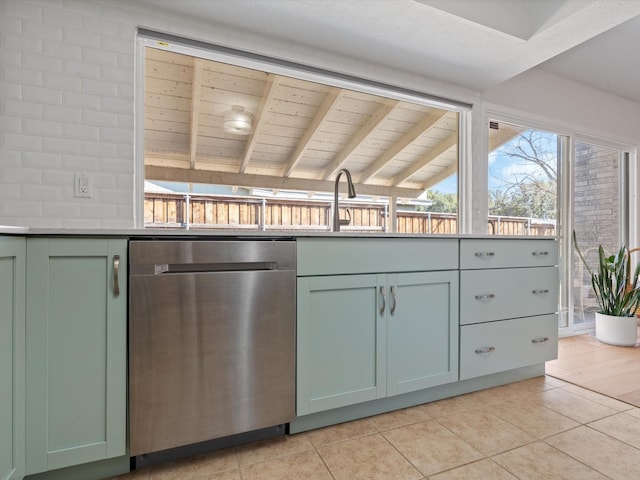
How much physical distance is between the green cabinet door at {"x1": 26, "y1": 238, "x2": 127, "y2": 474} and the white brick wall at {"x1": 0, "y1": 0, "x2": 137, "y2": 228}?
632mm

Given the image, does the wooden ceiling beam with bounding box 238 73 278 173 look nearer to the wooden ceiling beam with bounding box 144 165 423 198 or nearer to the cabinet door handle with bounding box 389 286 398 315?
the wooden ceiling beam with bounding box 144 165 423 198

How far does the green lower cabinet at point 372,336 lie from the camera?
5.27 ft

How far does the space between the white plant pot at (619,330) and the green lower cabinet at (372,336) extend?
2175 mm

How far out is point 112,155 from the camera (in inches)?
73.2

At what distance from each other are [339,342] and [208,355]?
23.3 inches

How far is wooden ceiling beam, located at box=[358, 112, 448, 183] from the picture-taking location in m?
2.83

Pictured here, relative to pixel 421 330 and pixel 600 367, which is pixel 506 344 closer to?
pixel 421 330

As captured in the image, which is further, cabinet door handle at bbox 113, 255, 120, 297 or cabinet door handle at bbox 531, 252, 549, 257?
cabinet door handle at bbox 531, 252, 549, 257

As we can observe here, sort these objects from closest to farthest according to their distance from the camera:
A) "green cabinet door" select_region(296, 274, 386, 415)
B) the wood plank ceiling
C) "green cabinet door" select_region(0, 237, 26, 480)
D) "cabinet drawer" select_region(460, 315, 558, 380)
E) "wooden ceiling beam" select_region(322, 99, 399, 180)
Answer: "green cabinet door" select_region(0, 237, 26, 480)
"green cabinet door" select_region(296, 274, 386, 415)
"cabinet drawer" select_region(460, 315, 558, 380)
the wood plank ceiling
"wooden ceiling beam" select_region(322, 99, 399, 180)

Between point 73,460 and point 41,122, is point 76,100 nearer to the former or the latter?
point 41,122

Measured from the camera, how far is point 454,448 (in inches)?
60.7

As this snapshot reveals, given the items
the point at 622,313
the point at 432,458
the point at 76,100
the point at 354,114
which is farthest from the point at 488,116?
the point at 76,100

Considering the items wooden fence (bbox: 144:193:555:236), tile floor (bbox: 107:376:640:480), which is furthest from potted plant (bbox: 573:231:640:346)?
tile floor (bbox: 107:376:640:480)

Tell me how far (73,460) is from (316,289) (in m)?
1.07
